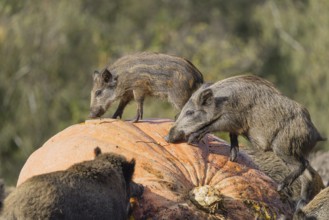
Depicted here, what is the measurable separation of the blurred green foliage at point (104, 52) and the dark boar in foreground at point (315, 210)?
48.7ft

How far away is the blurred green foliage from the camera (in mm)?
32062

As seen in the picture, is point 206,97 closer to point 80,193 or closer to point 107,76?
point 107,76

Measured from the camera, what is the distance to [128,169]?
10.5m

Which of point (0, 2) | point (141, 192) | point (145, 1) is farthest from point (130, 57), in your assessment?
point (145, 1)

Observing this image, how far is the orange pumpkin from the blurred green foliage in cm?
1420

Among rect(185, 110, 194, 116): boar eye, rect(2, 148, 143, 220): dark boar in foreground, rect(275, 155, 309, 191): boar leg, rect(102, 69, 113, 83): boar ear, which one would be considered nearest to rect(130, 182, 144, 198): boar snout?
rect(2, 148, 143, 220): dark boar in foreground

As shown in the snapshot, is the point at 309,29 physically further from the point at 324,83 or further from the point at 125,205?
the point at 125,205

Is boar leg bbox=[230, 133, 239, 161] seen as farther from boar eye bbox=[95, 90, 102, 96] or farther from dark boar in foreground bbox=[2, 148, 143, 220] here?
boar eye bbox=[95, 90, 102, 96]

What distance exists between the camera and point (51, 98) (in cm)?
3469

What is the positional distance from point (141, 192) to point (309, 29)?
34018mm

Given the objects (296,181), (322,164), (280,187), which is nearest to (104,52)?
(322,164)

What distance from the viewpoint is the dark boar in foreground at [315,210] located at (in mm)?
11039

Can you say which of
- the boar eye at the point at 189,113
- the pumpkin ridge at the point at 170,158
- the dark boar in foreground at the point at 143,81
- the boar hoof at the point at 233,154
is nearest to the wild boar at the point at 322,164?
the dark boar in foreground at the point at 143,81

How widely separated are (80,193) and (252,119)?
268 centimetres
